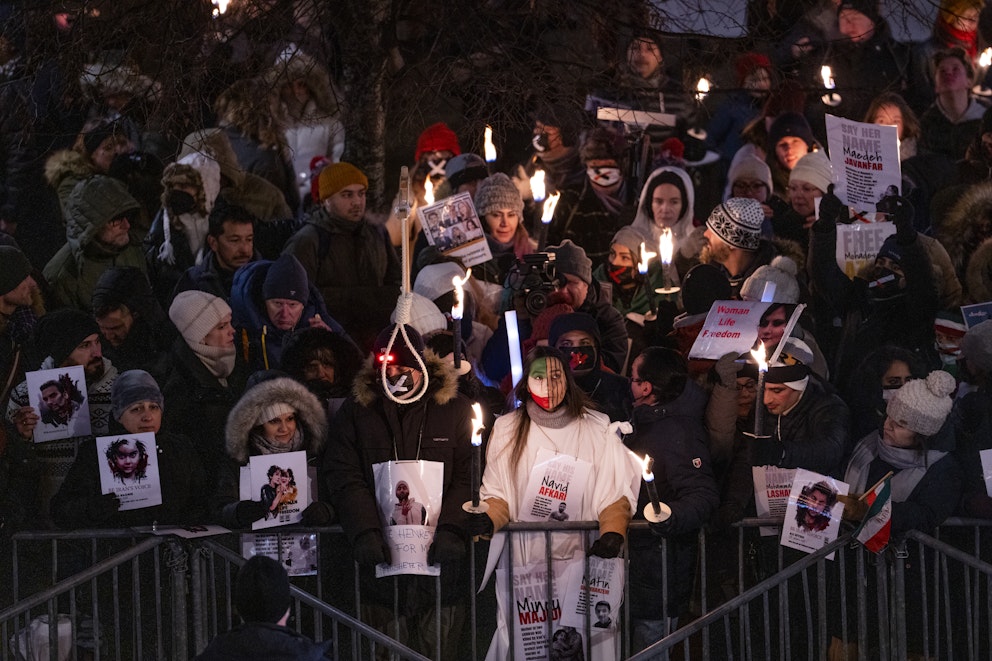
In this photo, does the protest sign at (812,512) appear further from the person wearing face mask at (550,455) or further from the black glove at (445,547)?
the black glove at (445,547)

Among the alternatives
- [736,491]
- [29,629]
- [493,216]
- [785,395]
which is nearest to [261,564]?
[29,629]

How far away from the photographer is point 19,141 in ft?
32.8

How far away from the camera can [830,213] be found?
9469 millimetres

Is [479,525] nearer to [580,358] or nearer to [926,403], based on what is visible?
[580,358]

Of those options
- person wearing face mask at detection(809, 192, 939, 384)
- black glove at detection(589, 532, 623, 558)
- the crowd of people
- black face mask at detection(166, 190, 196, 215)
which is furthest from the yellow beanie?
black glove at detection(589, 532, 623, 558)

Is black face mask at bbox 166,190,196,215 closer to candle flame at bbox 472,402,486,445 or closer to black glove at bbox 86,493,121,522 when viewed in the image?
black glove at bbox 86,493,121,522

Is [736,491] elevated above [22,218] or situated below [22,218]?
below

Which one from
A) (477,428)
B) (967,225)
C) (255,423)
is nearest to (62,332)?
(255,423)

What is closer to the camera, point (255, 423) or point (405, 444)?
point (405, 444)

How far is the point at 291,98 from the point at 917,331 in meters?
4.36

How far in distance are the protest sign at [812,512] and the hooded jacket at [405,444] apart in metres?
1.56

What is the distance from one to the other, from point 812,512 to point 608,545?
1.03m

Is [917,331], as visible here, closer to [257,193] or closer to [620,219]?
[620,219]

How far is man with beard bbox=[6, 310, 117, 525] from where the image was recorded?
8703 mm
